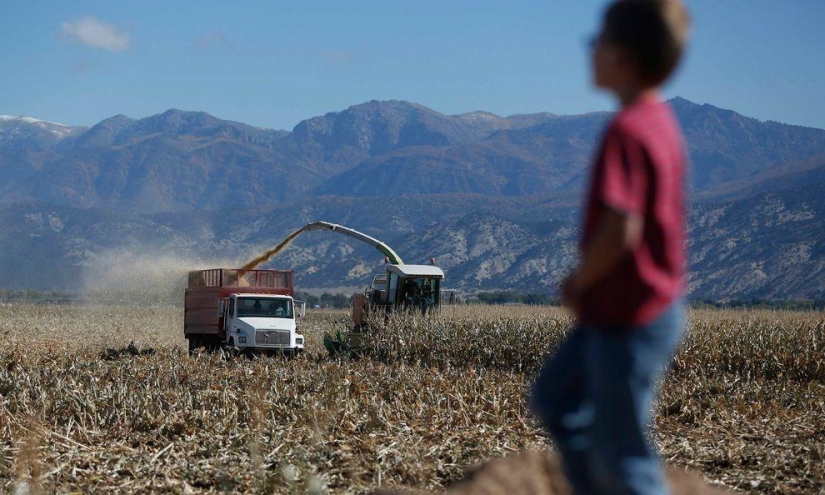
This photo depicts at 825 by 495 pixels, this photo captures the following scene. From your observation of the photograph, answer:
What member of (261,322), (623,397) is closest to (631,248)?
→ (623,397)

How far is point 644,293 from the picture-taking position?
12.6 ft

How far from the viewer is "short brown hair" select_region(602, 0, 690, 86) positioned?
3805mm

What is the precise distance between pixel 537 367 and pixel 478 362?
1430 mm

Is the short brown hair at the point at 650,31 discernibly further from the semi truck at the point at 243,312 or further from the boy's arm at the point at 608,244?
the semi truck at the point at 243,312

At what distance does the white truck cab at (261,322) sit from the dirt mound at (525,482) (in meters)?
18.1

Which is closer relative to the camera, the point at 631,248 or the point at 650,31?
the point at 631,248

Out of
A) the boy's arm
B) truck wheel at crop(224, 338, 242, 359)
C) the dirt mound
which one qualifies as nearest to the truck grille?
truck wheel at crop(224, 338, 242, 359)

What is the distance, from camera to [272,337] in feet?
80.2

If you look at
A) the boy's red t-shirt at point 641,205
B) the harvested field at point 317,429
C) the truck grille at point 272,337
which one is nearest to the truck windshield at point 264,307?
the truck grille at point 272,337

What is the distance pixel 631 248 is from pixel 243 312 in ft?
72.3

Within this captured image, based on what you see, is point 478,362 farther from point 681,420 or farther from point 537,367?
point 681,420

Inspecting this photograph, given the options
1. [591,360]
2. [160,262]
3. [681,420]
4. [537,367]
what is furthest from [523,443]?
[160,262]

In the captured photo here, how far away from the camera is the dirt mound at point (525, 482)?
5531mm

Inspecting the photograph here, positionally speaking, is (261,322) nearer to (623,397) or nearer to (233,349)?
(233,349)
